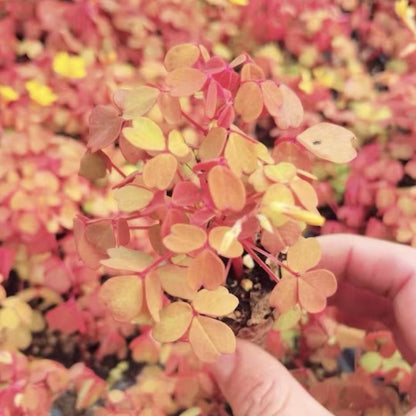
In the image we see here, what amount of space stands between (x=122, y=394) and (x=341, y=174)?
2.06 feet

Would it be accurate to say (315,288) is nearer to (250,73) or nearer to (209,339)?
(209,339)

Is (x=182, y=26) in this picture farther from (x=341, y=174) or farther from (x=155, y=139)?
(x=155, y=139)

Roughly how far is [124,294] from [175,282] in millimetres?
52

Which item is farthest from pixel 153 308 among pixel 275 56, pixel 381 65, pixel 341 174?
pixel 381 65

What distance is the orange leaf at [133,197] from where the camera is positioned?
0.55 m

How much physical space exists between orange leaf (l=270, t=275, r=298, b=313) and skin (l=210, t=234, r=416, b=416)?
0.43ft

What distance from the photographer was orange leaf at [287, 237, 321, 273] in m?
0.58

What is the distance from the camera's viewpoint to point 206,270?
516 millimetres

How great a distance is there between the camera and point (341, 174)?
4.06 ft

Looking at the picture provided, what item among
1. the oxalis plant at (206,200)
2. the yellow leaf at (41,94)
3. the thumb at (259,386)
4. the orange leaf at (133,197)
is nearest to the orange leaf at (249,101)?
the oxalis plant at (206,200)

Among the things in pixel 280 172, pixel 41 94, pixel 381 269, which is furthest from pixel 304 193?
pixel 41 94

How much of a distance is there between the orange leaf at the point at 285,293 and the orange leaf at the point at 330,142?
0.40ft

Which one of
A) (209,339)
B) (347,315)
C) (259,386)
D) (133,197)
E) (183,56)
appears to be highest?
(183,56)

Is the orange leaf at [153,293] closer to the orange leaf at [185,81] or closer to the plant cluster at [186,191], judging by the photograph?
the plant cluster at [186,191]
